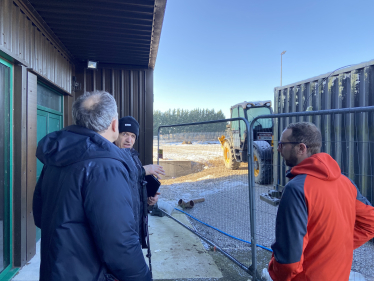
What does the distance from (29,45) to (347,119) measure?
4810mm

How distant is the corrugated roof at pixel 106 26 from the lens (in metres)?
3.19

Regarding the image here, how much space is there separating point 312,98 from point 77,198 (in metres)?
5.46

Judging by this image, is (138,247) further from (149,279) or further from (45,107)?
(45,107)

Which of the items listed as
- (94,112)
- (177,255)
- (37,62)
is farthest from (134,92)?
(94,112)

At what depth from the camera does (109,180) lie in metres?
1.25

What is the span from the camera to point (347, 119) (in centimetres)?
420

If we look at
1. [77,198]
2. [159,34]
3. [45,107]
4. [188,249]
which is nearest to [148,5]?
[159,34]

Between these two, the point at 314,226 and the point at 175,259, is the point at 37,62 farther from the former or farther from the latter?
the point at 314,226

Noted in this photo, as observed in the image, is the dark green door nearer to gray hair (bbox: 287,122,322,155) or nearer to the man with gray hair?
the man with gray hair

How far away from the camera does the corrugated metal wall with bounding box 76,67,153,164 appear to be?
17.9 feet

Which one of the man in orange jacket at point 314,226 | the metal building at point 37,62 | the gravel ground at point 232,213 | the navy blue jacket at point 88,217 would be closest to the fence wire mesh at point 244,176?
the gravel ground at point 232,213

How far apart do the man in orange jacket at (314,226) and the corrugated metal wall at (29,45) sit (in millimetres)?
2938

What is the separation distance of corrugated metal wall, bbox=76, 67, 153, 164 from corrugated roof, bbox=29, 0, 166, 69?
1.41 feet

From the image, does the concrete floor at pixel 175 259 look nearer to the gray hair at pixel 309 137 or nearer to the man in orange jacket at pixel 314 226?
the man in orange jacket at pixel 314 226
